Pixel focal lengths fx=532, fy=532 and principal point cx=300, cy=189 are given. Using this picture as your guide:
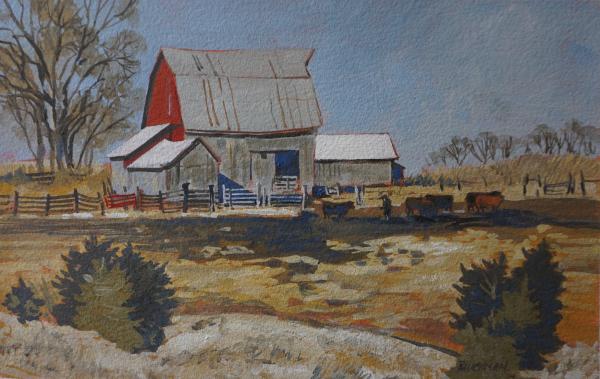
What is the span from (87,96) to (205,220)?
102 cm

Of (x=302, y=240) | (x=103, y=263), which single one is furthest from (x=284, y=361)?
(x=103, y=263)

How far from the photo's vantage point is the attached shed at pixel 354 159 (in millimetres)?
2711

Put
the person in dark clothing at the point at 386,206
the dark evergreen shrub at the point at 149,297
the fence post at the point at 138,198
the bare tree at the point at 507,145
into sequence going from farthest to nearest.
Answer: the fence post at the point at 138,198 < the dark evergreen shrub at the point at 149,297 < the person in dark clothing at the point at 386,206 < the bare tree at the point at 507,145

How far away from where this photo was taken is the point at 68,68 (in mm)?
3039

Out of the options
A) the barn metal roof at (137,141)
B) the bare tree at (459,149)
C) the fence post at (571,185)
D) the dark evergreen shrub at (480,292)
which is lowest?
the dark evergreen shrub at (480,292)

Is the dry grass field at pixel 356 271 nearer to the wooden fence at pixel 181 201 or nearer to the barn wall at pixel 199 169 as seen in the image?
the wooden fence at pixel 181 201

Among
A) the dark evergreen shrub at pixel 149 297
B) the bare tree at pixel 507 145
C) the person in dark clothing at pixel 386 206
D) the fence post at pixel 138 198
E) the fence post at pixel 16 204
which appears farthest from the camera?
the fence post at pixel 16 204

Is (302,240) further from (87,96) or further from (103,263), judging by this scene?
(87,96)

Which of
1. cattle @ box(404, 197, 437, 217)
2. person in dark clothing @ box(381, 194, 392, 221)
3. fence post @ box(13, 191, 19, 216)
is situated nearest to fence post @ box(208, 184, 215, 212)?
person in dark clothing @ box(381, 194, 392, 221)

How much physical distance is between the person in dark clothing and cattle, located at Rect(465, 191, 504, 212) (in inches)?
14.8

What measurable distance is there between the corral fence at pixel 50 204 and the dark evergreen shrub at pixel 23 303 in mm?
414

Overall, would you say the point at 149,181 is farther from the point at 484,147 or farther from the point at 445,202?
the point at 484,147

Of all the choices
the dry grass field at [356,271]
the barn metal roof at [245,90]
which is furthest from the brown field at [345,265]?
the barn metal roof at [245,90]

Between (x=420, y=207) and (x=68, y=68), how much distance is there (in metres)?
2.11
